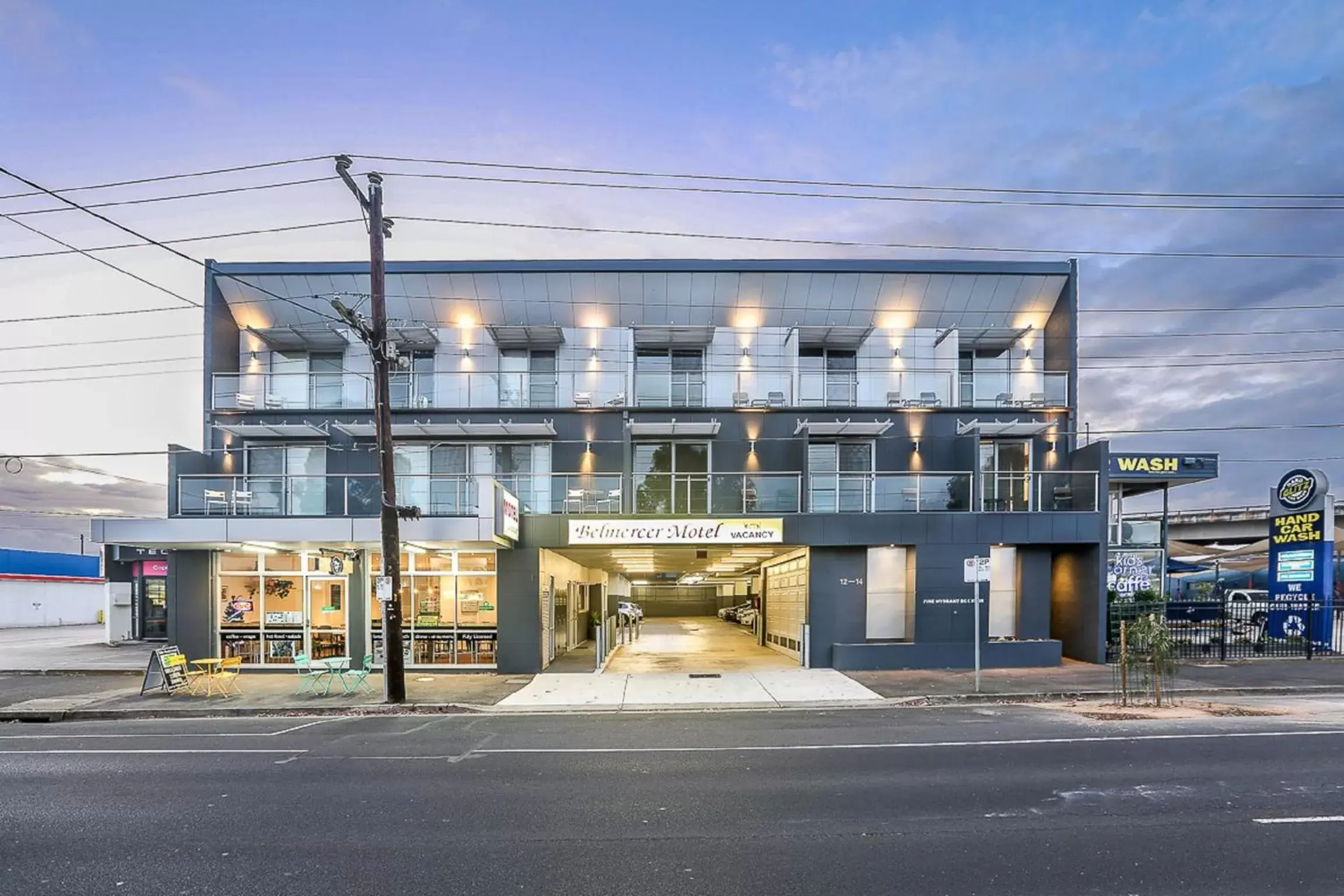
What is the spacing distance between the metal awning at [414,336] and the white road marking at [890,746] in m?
14.6

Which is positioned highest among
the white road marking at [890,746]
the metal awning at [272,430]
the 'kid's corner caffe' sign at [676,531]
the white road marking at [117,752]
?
the metal awning at [272,430]

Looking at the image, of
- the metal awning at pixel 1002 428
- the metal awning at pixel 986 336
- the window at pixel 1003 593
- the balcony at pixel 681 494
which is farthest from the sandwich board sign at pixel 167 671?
the metal awning at pixel 986 336

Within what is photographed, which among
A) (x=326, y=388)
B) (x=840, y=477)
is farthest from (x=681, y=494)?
(x=326, y=388)

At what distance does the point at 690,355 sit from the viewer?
2367cm

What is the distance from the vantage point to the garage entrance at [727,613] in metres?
20.1

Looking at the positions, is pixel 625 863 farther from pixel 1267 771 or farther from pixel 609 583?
pixel 609 583

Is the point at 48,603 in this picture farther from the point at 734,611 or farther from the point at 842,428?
the point at 842,428

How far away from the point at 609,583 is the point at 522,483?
1827cm

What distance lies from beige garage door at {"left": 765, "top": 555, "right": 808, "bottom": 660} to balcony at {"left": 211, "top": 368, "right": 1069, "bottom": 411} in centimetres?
506

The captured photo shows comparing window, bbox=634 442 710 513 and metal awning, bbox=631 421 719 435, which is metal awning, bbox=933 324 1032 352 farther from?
window, bbox=634 442 710 513

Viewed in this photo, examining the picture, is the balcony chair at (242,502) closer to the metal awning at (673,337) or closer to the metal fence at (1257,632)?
the metal awning at (673,337)

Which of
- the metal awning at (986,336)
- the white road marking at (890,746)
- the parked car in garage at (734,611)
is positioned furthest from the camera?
the parked car in garage at (734,611)

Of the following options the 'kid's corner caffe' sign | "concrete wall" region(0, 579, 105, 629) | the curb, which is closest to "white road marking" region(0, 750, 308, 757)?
the curb

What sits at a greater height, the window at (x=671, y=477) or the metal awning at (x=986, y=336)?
A: the metal awning at (x=986, y=336)
